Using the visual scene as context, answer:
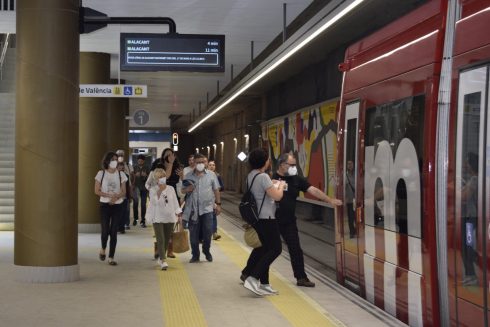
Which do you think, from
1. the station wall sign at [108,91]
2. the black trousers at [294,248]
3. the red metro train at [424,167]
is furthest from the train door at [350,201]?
the station wall sign at [108,91]

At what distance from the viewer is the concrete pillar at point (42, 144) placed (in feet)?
31.1

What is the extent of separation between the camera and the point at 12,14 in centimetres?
1492

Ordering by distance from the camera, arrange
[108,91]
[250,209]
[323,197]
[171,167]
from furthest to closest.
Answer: [108,91] → [171,167] → [323,197] → [250,209]

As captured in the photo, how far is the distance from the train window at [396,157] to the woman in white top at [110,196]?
15.4 ft

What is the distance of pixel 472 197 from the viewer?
5.53m

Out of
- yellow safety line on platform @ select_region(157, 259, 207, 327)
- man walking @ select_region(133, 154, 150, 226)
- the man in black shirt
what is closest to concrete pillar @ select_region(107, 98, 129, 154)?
man walking @ select_region(133, 154, 150, 226)

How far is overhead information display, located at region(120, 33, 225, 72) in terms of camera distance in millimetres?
13695

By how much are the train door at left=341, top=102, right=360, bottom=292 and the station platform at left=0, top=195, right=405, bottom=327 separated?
11.5 inches

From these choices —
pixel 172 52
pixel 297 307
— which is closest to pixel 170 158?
pixel 172 52

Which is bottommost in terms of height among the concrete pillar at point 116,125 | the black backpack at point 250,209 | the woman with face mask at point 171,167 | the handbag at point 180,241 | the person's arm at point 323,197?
the handbag at point 180,241

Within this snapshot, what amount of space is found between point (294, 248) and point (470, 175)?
4183mm

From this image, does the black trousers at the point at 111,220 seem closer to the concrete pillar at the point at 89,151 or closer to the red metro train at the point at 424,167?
the red metro train at the point at 424,167

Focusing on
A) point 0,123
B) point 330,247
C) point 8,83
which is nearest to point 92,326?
point 330,247

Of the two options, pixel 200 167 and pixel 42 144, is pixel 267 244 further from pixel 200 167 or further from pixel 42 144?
pixel 200 167
